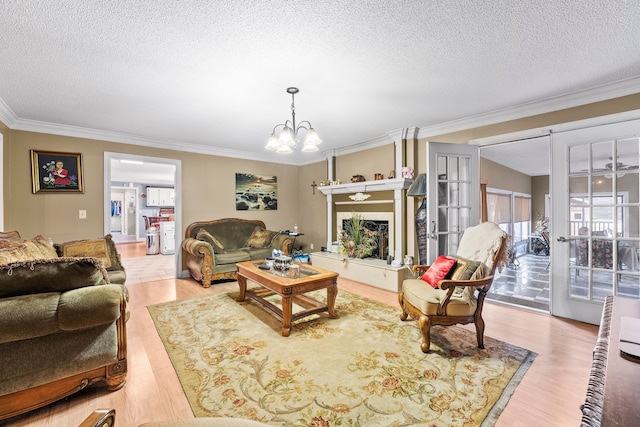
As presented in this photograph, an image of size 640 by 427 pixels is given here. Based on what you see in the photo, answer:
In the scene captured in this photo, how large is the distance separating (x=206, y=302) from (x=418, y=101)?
3.53m

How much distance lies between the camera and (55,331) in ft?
5.22

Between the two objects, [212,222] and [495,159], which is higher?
[495,159]

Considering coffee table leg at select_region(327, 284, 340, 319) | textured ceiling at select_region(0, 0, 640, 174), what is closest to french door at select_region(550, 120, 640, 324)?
textured ceiling at select_region(0, 0, 640, 174)

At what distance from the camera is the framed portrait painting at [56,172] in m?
3.77

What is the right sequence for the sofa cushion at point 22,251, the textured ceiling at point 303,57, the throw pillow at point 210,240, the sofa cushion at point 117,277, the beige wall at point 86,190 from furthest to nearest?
the throw pillow at point 210,240 → the beige wall at point 86,190 → the sofa cushion at point 117,277 → the sofa cushion at point 22,251 → the textured ceiling at point 303,57

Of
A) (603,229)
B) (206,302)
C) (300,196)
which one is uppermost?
(300,196)

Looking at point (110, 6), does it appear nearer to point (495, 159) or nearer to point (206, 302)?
point (206, 302)

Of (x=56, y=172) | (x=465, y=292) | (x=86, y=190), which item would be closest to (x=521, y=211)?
(x=465, y=292)

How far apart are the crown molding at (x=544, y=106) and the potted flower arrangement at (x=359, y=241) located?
185 centimetres

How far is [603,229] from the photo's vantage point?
111 inches

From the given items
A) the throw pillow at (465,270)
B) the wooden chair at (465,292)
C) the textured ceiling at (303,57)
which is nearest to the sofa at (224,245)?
the textured ceiling at (303,57)

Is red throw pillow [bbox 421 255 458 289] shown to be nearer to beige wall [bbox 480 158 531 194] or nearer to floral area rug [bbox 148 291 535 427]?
floral area rug [bbox 148 291 535 427]

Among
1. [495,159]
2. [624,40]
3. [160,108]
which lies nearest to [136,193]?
[160,108]

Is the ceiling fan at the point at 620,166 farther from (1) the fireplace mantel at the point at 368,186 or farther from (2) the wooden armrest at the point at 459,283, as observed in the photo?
(1) the fireplace mantel at the point at 368,186
